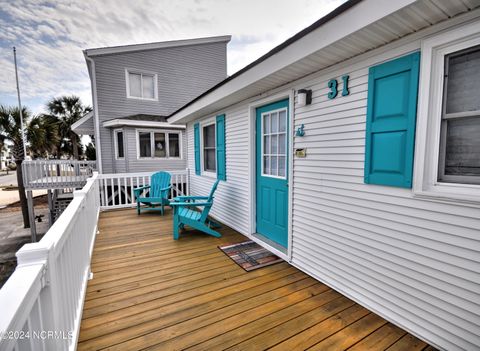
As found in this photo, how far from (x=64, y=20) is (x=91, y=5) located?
2384mm

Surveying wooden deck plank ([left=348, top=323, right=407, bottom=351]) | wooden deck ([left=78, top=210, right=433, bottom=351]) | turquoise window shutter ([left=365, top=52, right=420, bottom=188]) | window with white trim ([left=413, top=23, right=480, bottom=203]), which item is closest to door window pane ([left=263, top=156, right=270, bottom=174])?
wooden deck ([left=78, top=210, right=433, bottom=351])

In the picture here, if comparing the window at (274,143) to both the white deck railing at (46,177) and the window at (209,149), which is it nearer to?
the window at (209,149)

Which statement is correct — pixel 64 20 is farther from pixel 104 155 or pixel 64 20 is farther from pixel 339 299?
pixel 339 299

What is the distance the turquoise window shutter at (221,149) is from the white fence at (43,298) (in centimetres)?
301

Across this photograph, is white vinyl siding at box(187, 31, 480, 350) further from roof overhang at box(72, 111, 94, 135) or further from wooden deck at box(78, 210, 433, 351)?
roof overhang at box(72, 111, 94, 135)

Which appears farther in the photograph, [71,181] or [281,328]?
[71,181]

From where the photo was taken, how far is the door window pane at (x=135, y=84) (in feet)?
30.6

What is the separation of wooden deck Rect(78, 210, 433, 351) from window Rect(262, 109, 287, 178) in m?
1.31

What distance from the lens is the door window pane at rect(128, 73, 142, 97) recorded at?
9341 millimetres

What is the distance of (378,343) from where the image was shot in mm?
1733

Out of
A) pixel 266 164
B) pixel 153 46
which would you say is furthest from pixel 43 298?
pixel 153 46

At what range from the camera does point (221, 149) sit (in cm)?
465

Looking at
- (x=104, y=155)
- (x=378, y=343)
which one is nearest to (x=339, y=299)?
(x=378, y=343)

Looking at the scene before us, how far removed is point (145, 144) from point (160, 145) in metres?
0.56
